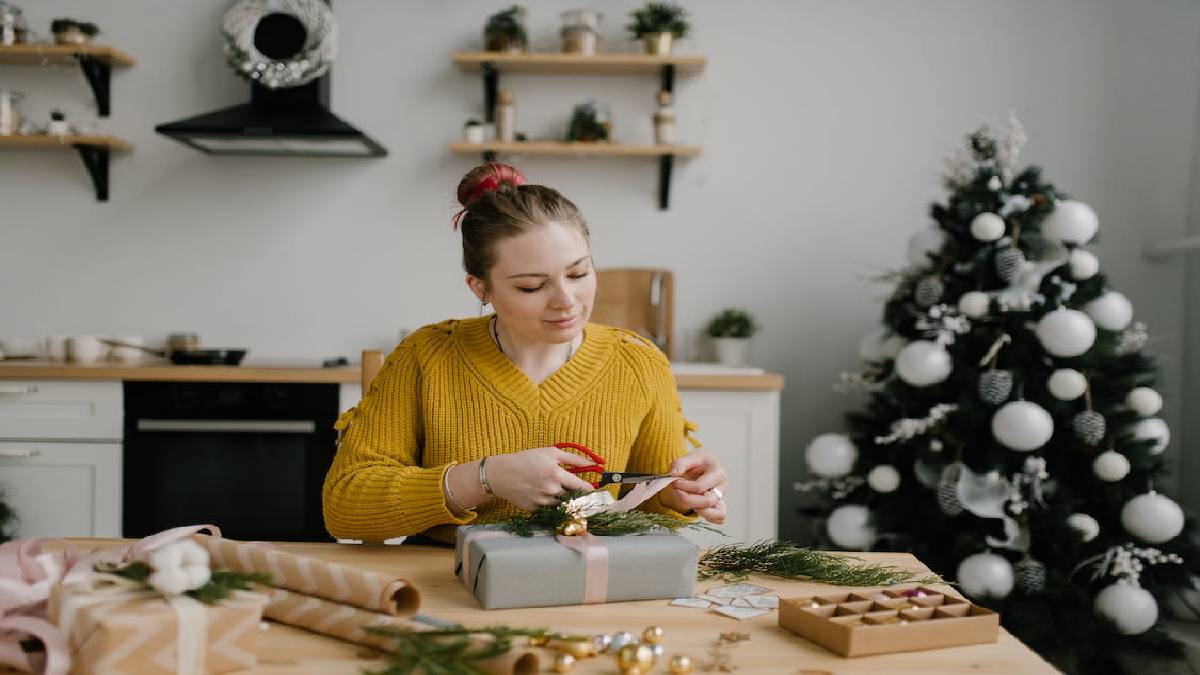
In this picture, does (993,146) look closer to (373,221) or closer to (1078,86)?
(1078,86)

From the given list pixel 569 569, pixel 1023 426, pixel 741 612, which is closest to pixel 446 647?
pixel 569 569

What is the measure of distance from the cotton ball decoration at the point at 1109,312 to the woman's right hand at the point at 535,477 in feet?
6.14

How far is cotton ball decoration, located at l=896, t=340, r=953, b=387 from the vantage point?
2449mm

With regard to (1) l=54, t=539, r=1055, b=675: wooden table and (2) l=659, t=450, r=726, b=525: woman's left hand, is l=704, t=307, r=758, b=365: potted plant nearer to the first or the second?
(2) l=659, t=450, r=726, b=525: woman's left hand

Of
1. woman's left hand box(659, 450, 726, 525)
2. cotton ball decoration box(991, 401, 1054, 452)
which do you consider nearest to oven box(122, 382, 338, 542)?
woman's left hand box(659, 450, 726, 525)

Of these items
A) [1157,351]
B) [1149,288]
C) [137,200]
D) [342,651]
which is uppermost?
[137,200]

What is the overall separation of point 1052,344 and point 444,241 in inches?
82.8

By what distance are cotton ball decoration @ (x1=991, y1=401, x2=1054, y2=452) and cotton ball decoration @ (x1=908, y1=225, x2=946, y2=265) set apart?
0.50 metres

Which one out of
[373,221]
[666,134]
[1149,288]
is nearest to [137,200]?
[373,221]

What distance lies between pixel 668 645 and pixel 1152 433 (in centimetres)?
209

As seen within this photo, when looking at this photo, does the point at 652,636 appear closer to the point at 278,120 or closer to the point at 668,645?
the point at 668,645

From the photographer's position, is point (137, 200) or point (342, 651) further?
point (137, 200)

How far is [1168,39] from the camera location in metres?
3.24

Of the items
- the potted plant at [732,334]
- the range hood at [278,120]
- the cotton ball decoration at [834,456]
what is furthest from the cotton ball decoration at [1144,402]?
the range hood at [278,120]
